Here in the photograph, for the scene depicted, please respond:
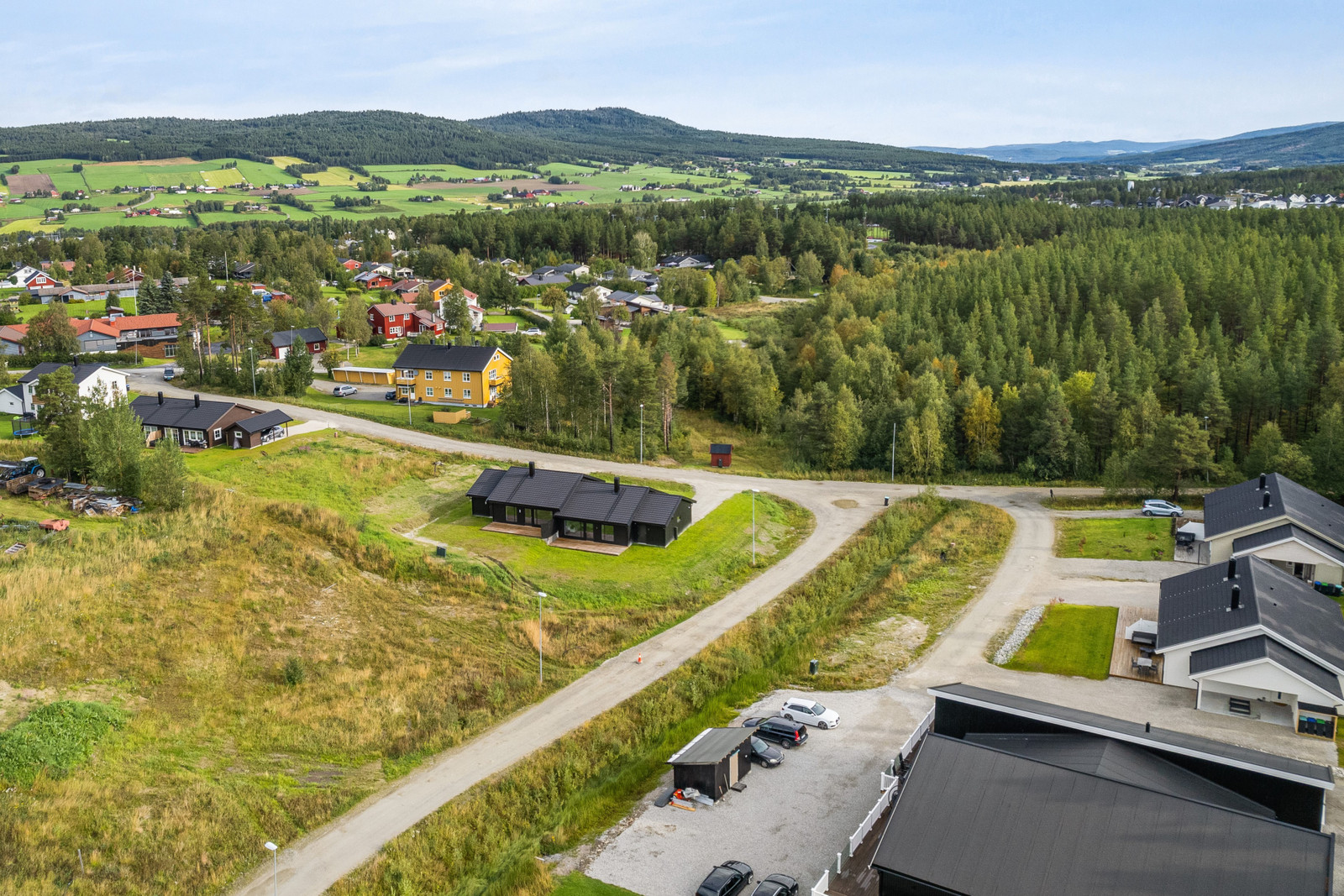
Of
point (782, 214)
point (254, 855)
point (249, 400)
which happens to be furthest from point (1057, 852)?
point (782, 214)

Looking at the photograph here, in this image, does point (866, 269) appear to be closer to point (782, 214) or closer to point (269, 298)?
point (782, 214)

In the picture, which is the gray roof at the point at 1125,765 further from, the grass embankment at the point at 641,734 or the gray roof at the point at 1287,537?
the gray roof at the point at 1287,537

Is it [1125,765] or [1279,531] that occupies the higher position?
[1279,531]

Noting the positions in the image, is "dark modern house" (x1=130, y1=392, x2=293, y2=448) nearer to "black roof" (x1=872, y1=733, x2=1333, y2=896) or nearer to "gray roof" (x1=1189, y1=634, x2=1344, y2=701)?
"black roof" (x1=872, y1=733, x2=1333, y2=896)

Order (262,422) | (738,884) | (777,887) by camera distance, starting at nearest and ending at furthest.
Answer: (777,887) < (738,884) < (262,422)

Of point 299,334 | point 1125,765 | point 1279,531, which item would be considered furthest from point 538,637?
point 299,334

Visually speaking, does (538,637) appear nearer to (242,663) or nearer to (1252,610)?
(242,663)
